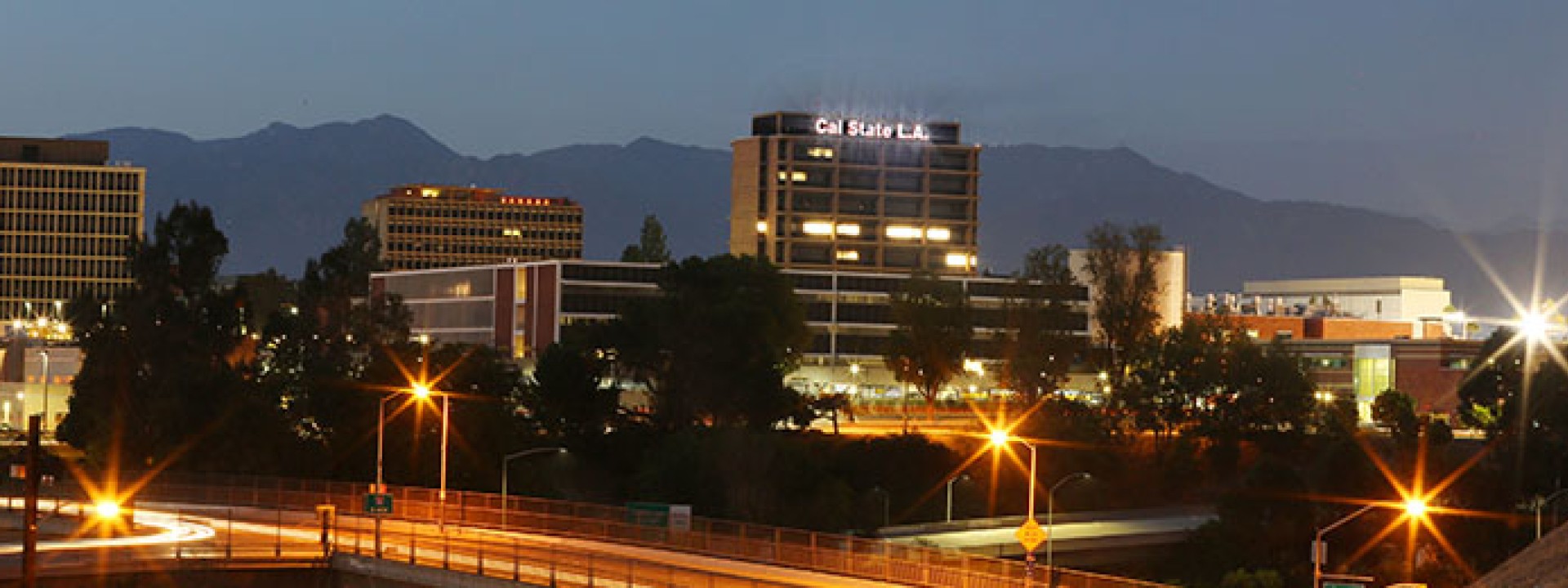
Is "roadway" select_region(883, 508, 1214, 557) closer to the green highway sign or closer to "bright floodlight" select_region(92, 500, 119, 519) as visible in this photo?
the green highway sign

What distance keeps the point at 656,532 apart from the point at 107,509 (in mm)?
28098

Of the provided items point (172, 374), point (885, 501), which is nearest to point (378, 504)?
point (172, 374)

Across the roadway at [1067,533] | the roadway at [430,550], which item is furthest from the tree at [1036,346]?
the roadway at [430,550]

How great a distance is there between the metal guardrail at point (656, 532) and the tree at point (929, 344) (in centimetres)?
A: 7963

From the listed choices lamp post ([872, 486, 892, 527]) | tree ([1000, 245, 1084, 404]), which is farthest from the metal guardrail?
tree ([1000, 245, 1084, 404])

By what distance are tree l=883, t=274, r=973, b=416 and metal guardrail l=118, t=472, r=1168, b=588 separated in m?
79.6

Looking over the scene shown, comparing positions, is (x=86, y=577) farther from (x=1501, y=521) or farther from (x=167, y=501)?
(x=1501, y=521)

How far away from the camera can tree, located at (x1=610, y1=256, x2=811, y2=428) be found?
15900cm

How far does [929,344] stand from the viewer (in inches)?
7436

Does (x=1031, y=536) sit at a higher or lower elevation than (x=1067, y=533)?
higher

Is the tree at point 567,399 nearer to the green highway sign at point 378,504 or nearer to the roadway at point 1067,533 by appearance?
the roadway at point 1067,533

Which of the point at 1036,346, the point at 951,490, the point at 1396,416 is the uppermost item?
the point at 1036,346

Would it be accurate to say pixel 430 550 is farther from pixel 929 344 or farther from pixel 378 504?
pixel 929 344

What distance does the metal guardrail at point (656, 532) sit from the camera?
237ft
